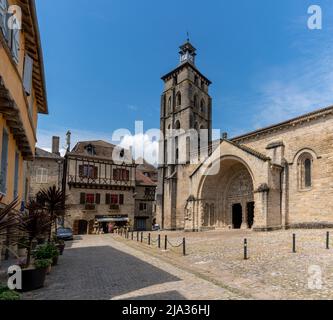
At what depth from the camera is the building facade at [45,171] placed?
31109 mm

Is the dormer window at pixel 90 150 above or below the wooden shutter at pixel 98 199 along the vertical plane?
above

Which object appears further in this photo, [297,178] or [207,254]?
[297,178]

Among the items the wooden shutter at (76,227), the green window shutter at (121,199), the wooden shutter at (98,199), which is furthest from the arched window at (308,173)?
the wooden shutter at (76,227)

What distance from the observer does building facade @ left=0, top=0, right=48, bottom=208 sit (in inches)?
264

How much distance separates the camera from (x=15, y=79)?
766 centimetres

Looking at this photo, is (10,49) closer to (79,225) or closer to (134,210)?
(79,225)

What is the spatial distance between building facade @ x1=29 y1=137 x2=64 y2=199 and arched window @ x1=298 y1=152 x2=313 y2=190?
2381 centimetres

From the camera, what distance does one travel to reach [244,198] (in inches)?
1050

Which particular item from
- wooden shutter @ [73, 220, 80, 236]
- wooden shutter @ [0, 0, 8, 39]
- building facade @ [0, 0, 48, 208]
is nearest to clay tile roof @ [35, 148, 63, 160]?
wooden shutter @ [73, 220, 80, 236]

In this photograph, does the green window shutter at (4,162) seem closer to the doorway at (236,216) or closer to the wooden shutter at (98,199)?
the doorway at (236,216)

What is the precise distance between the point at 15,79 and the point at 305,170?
2072cm

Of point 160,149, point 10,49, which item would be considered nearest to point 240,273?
point 10,49
